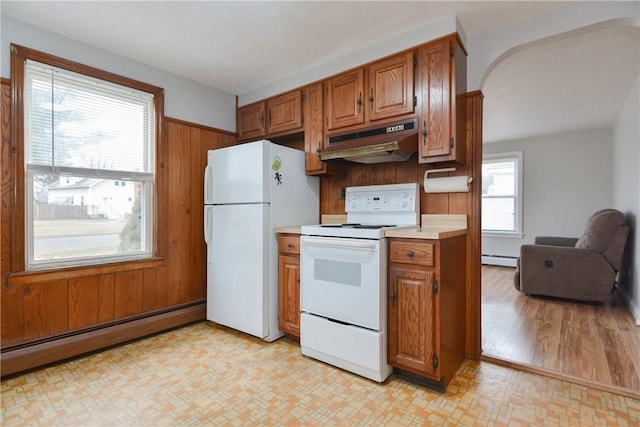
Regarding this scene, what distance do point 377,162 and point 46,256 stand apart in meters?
2.59

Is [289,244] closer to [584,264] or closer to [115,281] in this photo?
→ [115,281]

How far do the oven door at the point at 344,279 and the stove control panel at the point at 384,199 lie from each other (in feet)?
2.03

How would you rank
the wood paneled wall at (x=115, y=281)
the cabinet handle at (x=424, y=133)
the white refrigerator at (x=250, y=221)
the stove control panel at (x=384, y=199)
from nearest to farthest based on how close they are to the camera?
the wood paneled wall at (x=115, y=281) < the cabinet handle at (x=424, y=133) < the stove control panel at (x=384, y=199) < the white refrigerator at (x=250, y=221)

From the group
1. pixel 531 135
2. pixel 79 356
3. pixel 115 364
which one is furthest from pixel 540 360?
pixel 531 135

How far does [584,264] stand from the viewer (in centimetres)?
366

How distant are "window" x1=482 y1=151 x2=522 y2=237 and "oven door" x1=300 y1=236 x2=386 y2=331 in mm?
4998

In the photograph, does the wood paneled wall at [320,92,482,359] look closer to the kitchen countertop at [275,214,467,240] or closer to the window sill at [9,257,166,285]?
the kitchen countertop at [275,214,467,240]

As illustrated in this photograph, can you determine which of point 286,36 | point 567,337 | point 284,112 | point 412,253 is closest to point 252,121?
point 284,112

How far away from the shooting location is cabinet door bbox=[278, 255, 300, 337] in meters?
2.57

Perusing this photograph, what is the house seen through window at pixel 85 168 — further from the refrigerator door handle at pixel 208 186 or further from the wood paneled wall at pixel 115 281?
the refrigerator door handle at pixel 208 186

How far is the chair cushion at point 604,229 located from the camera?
11.8ft

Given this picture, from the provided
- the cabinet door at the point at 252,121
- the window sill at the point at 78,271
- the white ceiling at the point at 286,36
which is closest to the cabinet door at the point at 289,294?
the window sill at the point at 78,271

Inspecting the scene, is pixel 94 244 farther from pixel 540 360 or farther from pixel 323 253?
pixel 540 360

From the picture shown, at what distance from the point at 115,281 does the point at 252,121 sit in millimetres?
1951
